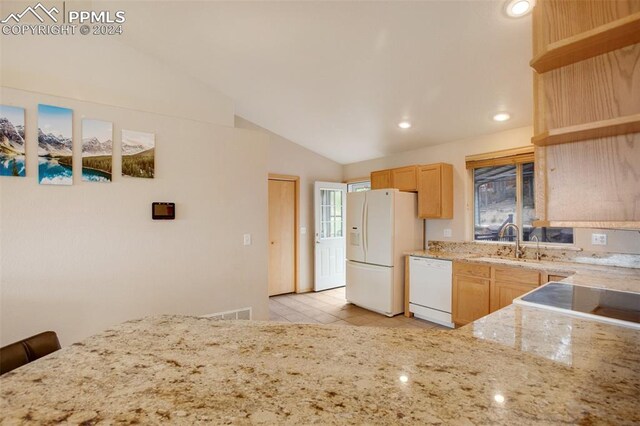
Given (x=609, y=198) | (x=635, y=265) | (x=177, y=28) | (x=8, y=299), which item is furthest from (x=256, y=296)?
(x=635, y=265)

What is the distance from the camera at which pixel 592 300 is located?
61.6 inches

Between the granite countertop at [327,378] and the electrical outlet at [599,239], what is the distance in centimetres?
252

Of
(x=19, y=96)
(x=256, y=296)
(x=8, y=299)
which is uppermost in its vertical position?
(x=19, y=96)

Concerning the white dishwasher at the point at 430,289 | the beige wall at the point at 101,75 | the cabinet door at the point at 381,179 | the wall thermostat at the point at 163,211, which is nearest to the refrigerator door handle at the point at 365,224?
the cabinet door at the point at 381,179

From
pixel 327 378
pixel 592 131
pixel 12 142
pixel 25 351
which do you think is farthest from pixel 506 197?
pixel 12 142

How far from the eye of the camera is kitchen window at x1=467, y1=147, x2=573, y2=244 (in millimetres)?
3494

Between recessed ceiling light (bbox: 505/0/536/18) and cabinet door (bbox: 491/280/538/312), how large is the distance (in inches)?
92.3

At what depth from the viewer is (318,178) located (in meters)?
5.60

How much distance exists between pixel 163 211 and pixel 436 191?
3.32 metres

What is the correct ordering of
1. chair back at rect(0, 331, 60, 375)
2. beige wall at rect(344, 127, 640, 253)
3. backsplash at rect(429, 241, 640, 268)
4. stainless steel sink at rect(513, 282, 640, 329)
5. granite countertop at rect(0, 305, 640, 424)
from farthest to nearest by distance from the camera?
beige wall at rect(344, 127, 640, 253)
backsplash at rect(429, 241, 640, 268)
stainless steel sink at rect(513, 282, 640, 329)
chair back at rect(0, 331, 60, 375)
granite countertop at rect(0, 305, 640, 424)

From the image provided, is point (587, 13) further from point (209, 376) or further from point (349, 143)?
point (349, 143)

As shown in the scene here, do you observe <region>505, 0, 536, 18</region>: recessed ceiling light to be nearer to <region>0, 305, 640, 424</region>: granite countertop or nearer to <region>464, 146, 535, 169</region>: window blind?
<region>464, 146, 535, 169</region>: window blind

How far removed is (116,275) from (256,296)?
133cm

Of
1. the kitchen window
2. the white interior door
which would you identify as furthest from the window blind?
the white interior door
